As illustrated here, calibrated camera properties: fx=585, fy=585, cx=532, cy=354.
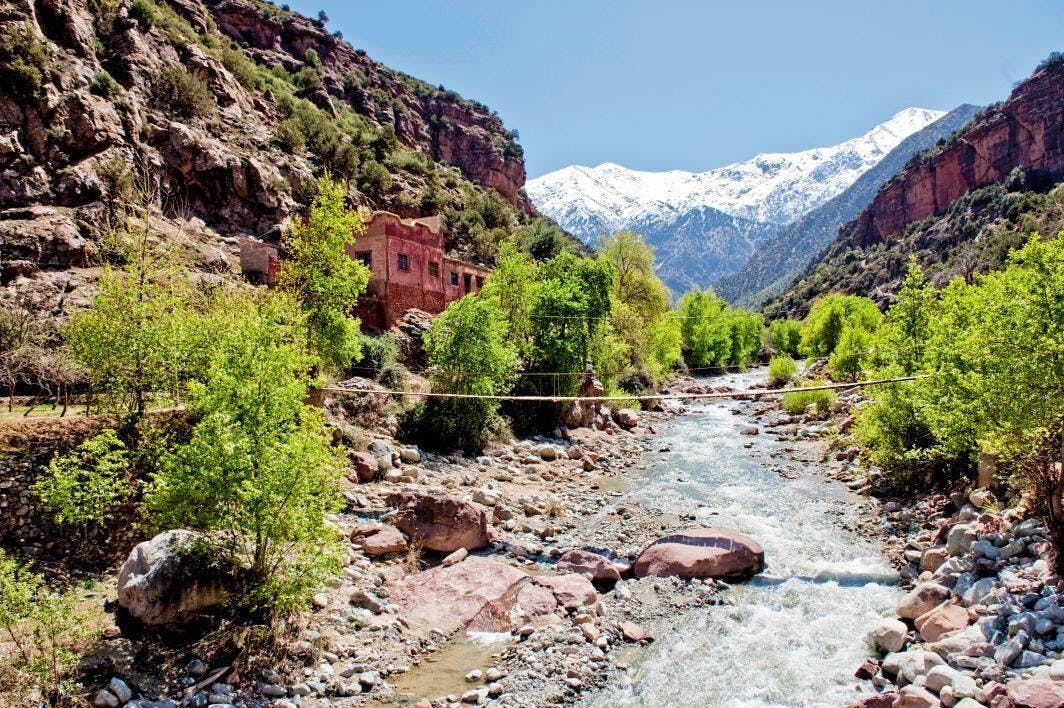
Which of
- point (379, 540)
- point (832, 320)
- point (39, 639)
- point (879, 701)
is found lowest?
point (879, 701)

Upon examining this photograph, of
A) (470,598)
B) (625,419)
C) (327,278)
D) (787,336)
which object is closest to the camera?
(470,598)

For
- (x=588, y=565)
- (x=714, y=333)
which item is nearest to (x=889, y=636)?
(x=588, y=565)

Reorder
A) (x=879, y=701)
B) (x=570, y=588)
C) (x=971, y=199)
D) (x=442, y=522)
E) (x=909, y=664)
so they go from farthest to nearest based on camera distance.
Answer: (x=971, y=199)
(x=442, y=522)
(x=570, y=588)
(x=909, y=664)
(x=879, y=701)

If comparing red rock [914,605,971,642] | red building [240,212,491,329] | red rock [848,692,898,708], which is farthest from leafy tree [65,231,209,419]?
red building [240,212,491,329]

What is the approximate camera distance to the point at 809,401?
3316 centimetres

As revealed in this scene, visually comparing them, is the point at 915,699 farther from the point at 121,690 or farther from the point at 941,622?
the point at 121,690

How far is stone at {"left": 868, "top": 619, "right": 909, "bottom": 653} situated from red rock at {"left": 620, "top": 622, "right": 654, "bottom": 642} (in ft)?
11.2

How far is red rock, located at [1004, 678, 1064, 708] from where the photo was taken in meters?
6.24

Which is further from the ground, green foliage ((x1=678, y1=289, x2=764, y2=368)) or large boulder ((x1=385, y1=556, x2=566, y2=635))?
green foliage ((x1=678, y1=289, x2=764, y2=368))

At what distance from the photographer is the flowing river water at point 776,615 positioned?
8.27 metres

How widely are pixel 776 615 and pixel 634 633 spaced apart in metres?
2.71

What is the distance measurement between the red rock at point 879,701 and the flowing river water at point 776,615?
0.41 m

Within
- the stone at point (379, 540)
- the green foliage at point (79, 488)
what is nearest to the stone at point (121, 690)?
the green foliage at point (79, 488)

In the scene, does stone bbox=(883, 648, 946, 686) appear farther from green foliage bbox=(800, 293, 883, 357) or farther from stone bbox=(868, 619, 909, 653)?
green foliage bbox=(800, 293, 883, 357)
